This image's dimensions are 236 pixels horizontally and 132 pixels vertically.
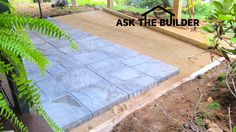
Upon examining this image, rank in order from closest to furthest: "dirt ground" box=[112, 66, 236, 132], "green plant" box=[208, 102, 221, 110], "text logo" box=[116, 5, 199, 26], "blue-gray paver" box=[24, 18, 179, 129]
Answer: "dirt ground" box=[112, 66, 236, 132]
"green plant" box=[208, 102, 221, 110]
"blue-gray paver" box=[24, 18, 179, 129]
"text logo" box=[116, 5, 199, 26]

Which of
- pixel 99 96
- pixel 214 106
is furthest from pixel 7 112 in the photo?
pixel 214 106

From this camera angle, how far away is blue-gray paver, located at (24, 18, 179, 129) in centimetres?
185

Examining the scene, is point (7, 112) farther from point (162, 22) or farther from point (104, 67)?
point (162, 22)

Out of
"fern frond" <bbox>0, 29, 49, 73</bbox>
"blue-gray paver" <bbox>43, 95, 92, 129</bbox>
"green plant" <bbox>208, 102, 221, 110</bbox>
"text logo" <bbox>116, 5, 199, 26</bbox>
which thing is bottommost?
"blue-gray paver" <bbox>43, 95, 92, 129</bbox>

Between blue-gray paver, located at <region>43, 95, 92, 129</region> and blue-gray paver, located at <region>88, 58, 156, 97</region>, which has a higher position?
blue-gray paver, located at <region>88, 58, 156, 97</region>

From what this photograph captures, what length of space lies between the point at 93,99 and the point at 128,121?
412mm

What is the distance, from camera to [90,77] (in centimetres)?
229

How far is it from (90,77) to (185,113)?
1000mm

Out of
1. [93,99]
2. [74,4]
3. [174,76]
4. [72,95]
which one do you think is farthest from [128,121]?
[74,4]

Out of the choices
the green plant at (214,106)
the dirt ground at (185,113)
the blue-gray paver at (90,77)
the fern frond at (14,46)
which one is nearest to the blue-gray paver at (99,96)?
the blue-gray paver at (90,77)

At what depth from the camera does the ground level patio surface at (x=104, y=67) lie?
1.91m

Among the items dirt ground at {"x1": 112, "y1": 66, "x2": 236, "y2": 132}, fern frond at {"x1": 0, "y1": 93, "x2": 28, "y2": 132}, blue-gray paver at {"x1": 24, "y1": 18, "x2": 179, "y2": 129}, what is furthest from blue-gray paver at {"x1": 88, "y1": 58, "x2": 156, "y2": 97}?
fern frond at {"x1": 0, "y1": 93, "x2": 28, "y2": 132}

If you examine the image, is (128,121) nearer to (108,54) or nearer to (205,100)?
(205,100)

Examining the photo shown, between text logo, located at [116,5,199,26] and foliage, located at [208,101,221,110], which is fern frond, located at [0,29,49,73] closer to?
foliage, located at [208,101,221,110]
